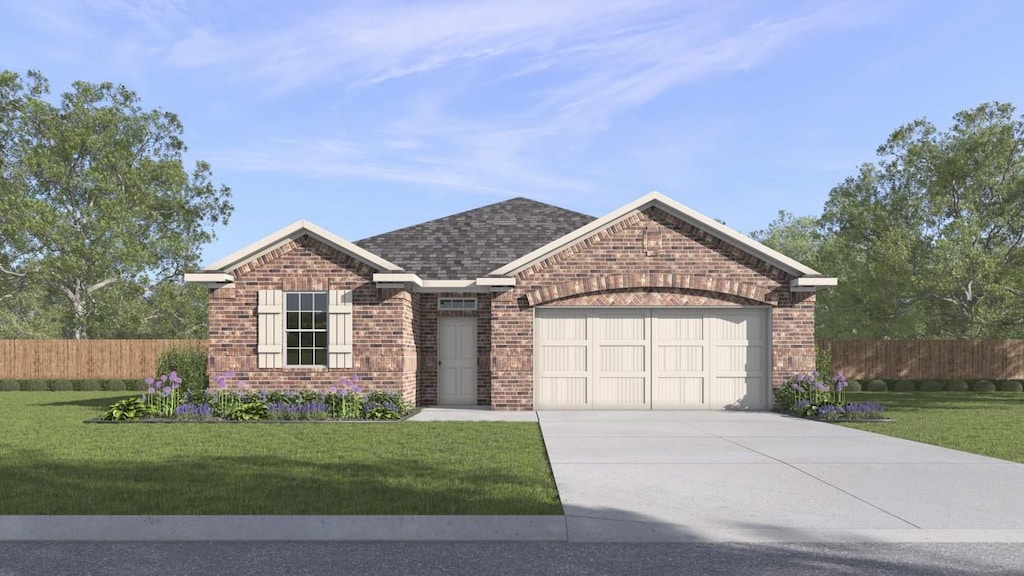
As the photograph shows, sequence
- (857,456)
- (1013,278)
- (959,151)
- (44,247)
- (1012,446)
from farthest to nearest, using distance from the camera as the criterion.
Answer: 1. (44,247)
2. (959,151)
3. (1013,278)
4. (1012,446)
5. (857,456)

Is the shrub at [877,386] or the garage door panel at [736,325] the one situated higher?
the garage door panel at [736,325]

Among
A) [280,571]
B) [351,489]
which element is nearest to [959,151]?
[351,489]

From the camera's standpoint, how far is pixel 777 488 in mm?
9242

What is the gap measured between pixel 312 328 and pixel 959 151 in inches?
1146

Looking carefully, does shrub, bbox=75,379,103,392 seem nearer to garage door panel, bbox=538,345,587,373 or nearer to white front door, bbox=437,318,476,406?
white front door, bbox=437,318,476,406

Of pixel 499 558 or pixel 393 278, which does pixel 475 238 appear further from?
pixel 499 558

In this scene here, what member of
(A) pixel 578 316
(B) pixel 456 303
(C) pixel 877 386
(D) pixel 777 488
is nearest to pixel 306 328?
(B) pixel 456 303

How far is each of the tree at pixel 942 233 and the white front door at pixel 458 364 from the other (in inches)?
844

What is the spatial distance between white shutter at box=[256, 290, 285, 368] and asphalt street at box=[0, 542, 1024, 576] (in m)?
12.6

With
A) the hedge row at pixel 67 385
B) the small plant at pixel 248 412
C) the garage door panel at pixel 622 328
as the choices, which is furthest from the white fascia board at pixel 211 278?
the hedge row at pixel 67 385

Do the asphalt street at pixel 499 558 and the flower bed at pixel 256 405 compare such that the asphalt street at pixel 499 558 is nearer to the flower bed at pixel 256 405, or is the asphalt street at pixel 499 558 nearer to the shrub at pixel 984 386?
the flower bed at pixel 256 405

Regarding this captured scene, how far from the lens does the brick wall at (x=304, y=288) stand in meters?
19.6

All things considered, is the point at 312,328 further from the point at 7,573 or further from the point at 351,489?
the point at 7,573

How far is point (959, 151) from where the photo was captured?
36031 millimetres
